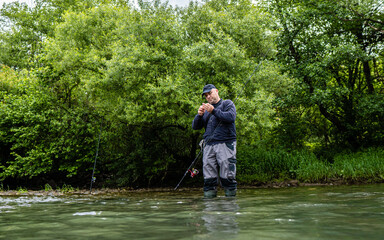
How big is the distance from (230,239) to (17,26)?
3296 centimetres

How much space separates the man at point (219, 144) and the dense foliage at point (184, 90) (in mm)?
3904

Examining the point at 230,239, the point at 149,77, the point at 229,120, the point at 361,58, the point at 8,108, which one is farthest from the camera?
the point at 361,58

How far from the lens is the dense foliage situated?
11414 millimetres

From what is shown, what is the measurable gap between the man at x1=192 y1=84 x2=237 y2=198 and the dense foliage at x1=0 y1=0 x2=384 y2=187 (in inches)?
154

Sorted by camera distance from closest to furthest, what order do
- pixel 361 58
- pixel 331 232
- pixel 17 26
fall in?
pixel 331 232 → pixel 361 58 → pixel 17 26

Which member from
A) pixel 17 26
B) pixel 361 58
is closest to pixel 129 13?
pixel 361 58

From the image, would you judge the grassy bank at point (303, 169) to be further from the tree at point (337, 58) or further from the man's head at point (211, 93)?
the man's head at point (211, 93)

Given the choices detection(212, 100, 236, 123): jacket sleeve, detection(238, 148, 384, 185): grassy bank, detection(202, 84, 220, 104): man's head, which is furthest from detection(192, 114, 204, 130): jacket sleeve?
detection(238, 148, 384, 185): grassy bank

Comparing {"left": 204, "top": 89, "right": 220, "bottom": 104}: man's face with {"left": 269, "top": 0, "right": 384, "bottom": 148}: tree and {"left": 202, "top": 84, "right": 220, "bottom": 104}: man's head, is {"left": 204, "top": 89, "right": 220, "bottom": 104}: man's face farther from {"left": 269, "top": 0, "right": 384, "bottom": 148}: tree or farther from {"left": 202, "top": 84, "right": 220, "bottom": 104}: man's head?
{"left": 269, "top": 0, "right": 384, "bottom": 148}: tree

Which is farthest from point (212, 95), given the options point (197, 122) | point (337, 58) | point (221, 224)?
point (337, 58)

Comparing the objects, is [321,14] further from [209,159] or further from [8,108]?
[8,108]

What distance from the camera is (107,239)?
2627 millimetres

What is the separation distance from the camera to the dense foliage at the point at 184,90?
11.4 meters

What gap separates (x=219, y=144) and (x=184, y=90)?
16.5ft
